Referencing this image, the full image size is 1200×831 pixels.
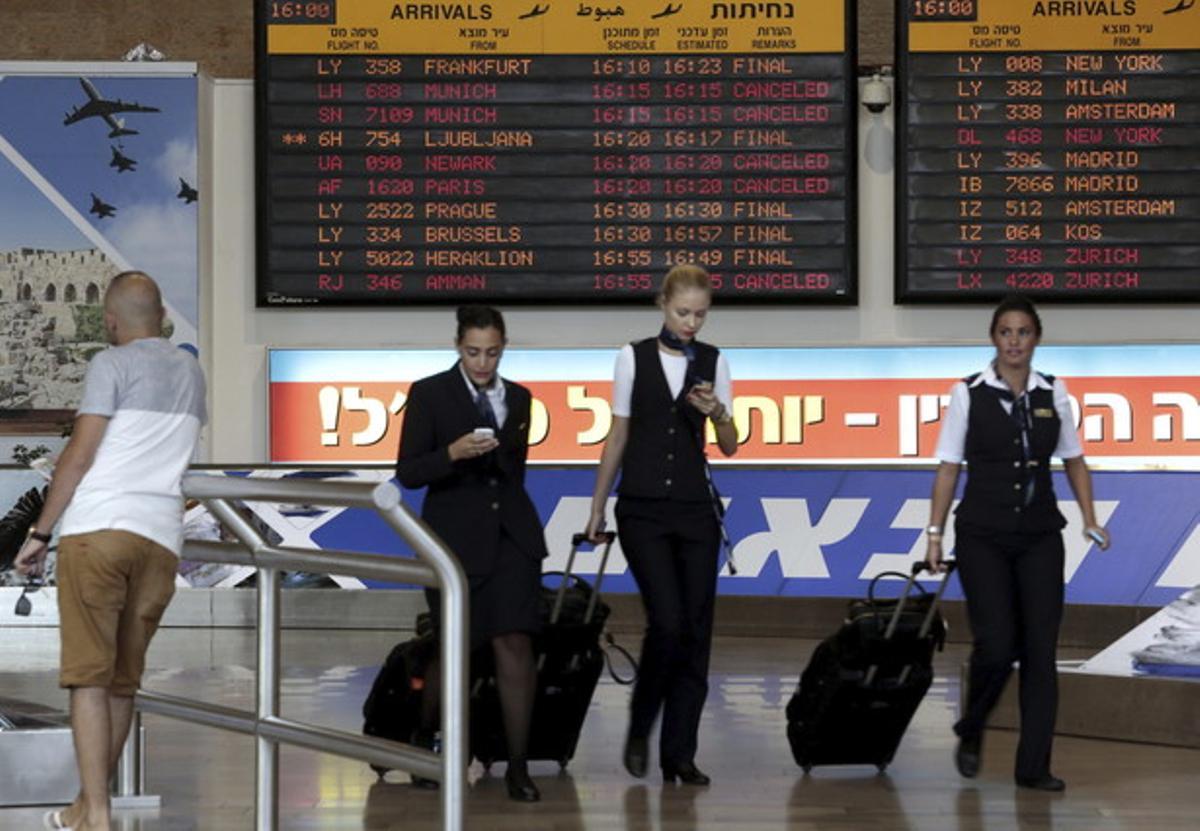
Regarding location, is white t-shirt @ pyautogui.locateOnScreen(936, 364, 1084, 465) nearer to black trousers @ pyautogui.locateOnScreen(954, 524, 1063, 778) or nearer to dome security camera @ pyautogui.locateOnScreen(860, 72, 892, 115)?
black trousers @ pyautogui.locateOnScreen(954, 524, 1063, 778)

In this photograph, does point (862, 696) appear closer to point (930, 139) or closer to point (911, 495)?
point (911, 495)

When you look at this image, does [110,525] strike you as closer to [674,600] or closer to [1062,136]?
[674,600]

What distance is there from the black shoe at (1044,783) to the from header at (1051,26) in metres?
6.91

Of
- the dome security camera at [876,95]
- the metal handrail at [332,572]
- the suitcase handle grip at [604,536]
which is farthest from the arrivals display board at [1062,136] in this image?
the metal handrail at [332,572]

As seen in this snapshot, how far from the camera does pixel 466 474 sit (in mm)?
6988

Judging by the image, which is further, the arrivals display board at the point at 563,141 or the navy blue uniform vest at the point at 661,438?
the arrivals display board at the point at 563,141

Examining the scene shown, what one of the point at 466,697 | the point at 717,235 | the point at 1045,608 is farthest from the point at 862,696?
the point at 717,235

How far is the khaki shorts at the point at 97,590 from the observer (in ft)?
19.0

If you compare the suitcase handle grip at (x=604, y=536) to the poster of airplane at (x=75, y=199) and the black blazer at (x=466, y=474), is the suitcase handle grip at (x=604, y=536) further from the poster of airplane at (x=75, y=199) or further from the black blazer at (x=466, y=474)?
the poster of airplane at (x=75, y=199)

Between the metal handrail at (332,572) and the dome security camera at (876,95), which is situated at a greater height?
the dome security camera at (876,95)

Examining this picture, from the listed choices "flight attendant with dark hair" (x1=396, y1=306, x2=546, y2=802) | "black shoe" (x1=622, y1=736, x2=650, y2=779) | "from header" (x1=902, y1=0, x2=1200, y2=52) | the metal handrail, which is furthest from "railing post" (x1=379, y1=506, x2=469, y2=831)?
"from header" (x1=902, y1=0, x2=1200, y2=52)

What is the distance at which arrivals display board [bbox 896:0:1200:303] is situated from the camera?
13.3 meters

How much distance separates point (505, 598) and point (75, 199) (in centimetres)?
792

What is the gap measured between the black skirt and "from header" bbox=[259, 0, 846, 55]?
22.8ft
